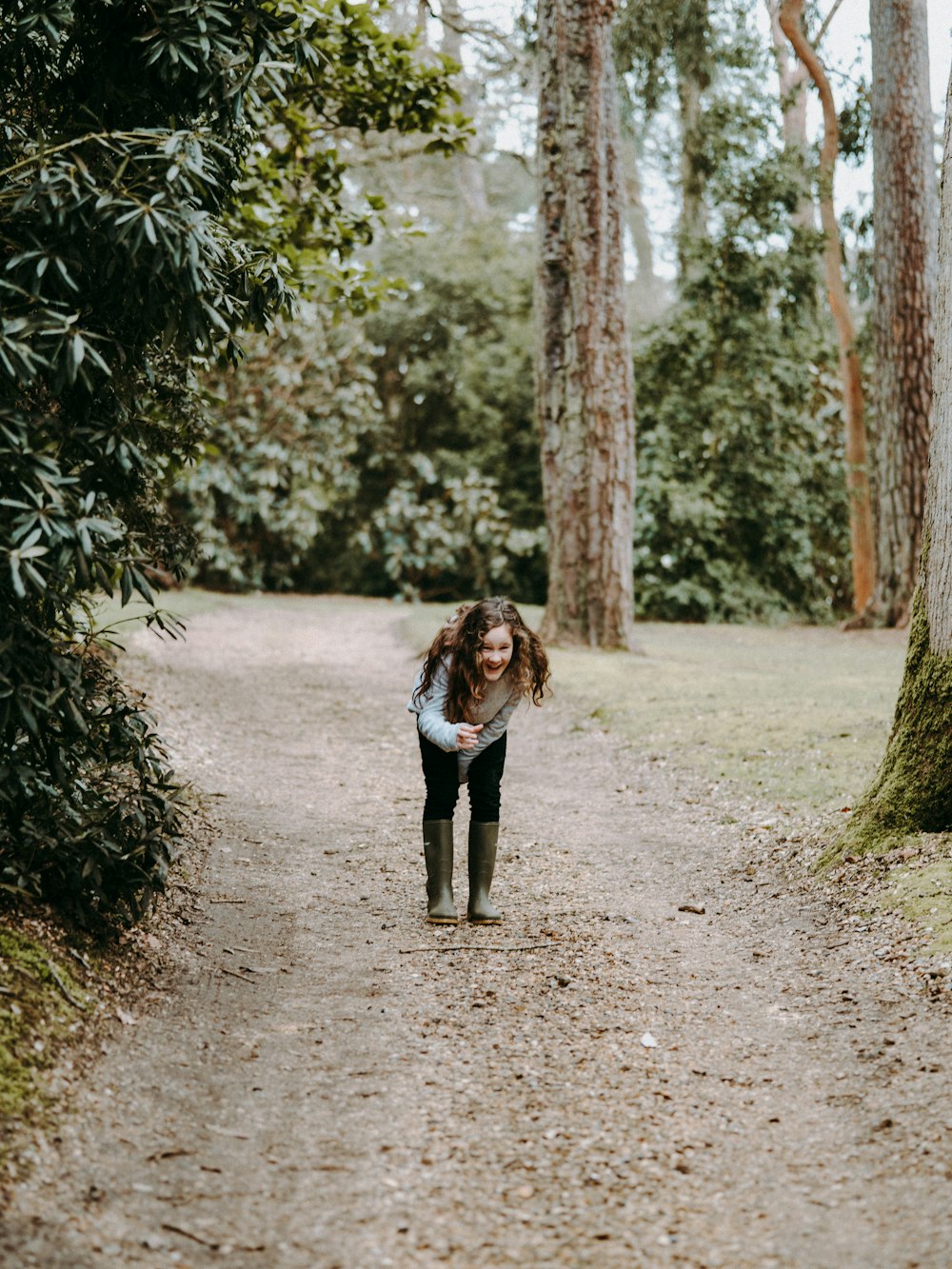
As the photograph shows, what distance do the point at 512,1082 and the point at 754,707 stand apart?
21.7 ft

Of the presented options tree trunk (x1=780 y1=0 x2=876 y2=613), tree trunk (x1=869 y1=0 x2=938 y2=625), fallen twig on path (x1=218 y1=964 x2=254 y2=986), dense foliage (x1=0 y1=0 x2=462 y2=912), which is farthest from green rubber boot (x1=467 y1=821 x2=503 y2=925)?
tree trunk (x1=780 y1=0 x2=876 y2=613)

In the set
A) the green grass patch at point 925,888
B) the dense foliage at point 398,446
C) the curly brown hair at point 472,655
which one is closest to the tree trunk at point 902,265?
the dense foliage at point 398,446

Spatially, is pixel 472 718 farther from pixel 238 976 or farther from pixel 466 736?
pixel 238 976

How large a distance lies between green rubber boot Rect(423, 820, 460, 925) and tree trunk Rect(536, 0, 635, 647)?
8.55 meters

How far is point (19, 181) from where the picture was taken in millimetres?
3564

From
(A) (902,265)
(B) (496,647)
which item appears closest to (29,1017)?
(B) (496,647)

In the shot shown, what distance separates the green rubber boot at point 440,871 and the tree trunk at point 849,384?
16.2 metres

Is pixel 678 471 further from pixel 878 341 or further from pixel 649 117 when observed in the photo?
pixel 649 117

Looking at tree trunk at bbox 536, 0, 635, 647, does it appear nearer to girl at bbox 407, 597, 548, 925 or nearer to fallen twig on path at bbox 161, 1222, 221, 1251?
girl at bbox 407, 597, 548, 925

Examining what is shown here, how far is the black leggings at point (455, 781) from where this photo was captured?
16.4 feet

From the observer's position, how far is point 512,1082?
3566mm

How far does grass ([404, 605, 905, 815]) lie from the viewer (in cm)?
749

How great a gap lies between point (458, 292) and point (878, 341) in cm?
1014

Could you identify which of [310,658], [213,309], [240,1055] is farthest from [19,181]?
[310,658]
